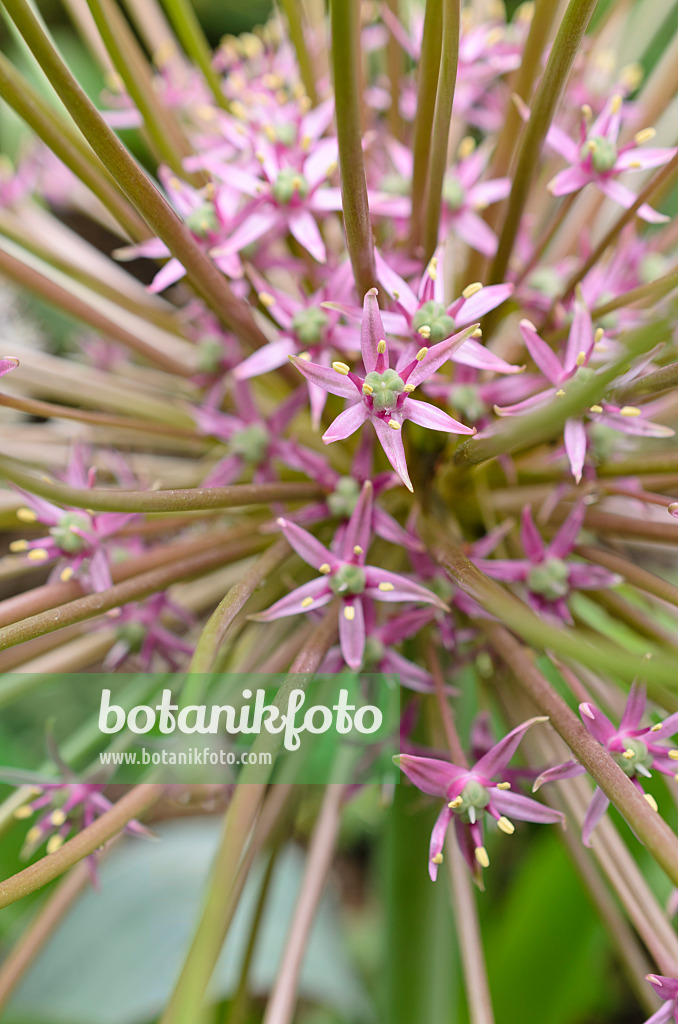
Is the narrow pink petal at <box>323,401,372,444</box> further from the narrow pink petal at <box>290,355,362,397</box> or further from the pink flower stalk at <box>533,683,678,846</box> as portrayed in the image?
the pink flower stalk at <box>533,683,678,846</box>

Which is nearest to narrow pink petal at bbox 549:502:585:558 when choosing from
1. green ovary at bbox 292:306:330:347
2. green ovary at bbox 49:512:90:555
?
green ovary at bbox 292:306:330:347

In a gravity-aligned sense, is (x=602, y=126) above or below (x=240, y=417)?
above

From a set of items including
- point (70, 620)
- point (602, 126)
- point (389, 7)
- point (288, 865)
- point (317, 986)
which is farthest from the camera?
point (288, 865)

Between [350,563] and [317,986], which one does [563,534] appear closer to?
[350,563]

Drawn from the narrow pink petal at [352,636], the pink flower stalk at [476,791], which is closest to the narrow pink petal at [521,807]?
the pink flower stalk at [476,791]

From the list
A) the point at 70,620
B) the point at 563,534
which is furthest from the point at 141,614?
the point at 563,534

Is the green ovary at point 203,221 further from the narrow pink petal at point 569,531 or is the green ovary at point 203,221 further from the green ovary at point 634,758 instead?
the green ovary at point 634,758
